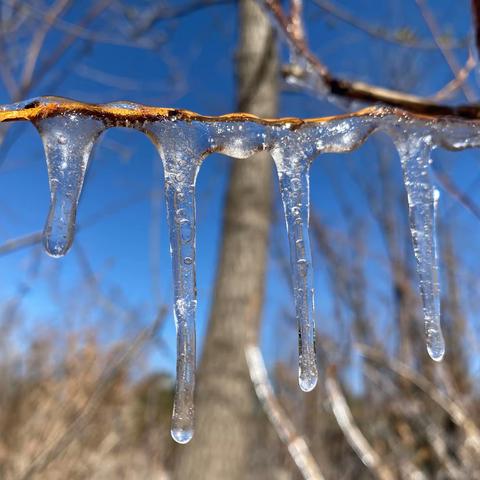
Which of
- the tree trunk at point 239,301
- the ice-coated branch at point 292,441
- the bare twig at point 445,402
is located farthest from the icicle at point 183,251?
the tree trunk at point 239,301

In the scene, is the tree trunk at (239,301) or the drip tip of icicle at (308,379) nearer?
the drip tip of icicle at (308,379)

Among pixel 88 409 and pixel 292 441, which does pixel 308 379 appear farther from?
pixel 88 409

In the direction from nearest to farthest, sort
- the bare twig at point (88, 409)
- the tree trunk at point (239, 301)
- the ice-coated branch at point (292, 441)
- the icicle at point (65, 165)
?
the icicle at point (65, 165) < the ice-coated branch at point (292, 441) < the bare twig at point (88, 409) < the tree trunk at point (239, 301)

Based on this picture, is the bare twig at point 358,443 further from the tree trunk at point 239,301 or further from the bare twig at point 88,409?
the tree trunk at point 239,301

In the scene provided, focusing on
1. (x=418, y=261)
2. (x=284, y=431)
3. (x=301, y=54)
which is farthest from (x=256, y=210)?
(x=418, y=261)

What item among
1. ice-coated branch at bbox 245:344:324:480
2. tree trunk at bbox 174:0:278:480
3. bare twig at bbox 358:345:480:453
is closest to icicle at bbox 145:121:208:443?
ice-coated branch at bbox 245:344:324:480

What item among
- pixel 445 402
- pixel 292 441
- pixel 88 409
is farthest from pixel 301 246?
pixel 445 402

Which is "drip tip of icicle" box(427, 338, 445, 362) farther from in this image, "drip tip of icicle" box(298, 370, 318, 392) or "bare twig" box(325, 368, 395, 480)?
"bare twig" box(325, 368, 395, 480)
